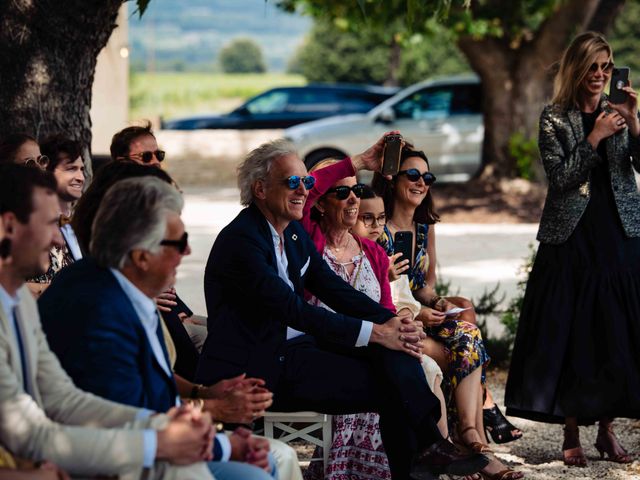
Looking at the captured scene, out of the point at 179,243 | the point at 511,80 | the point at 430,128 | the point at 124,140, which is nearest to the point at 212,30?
the point at 430,128

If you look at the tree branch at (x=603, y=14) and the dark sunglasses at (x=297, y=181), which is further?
the tree branch at (x=603, y=14)

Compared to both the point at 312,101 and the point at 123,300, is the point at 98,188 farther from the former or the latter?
the point at 312,101

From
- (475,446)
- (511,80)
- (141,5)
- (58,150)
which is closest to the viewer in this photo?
(475,446)

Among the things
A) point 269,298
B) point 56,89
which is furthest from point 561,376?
point 56,89

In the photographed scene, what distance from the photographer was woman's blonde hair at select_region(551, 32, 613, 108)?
17.9 feet

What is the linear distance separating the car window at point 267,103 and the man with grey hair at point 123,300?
22632 mm

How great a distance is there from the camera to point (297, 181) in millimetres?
4520

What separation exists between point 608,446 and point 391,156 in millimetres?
1800

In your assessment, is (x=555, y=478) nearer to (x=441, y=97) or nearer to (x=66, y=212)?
(x=66, y=212)

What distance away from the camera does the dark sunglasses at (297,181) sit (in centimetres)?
452

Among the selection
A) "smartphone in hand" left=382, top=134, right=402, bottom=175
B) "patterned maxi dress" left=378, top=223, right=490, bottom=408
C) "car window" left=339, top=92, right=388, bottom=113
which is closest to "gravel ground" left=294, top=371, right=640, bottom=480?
"patterned maxi dress" left=378, top=223, right=490, bottom=408

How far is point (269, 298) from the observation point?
431cm

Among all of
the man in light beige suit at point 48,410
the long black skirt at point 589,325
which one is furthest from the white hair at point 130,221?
the long black skirt at point 589,325

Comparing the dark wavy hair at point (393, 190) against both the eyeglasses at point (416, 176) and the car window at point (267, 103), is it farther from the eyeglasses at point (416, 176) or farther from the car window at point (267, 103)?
the car window at point (267, 103)
